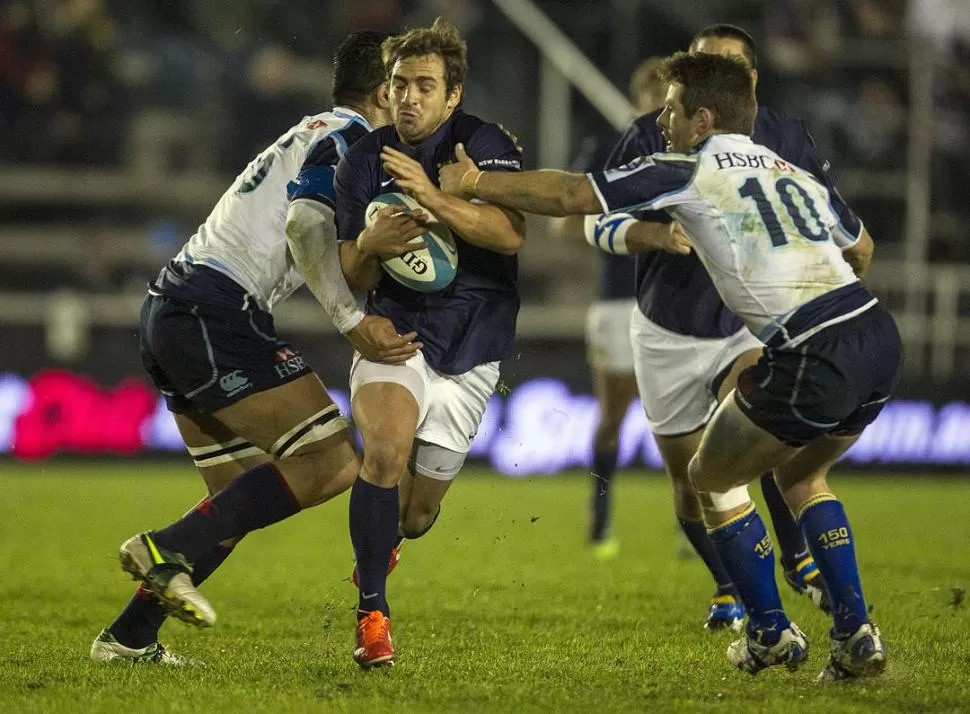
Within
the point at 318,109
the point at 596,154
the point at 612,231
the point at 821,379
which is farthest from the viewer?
the point at 318,109

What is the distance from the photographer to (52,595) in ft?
22.4

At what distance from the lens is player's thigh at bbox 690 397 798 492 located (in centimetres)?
473

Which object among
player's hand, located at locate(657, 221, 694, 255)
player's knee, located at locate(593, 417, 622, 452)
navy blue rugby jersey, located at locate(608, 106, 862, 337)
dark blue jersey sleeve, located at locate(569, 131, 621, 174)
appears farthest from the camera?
player's knee, located at locate(593, 417, 622, 452)

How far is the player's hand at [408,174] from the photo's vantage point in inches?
194

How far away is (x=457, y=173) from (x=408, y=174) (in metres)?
0.19

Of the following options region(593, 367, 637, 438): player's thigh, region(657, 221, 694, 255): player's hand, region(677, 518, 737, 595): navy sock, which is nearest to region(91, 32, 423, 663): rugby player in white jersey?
region(657, 221, 694, 255): player's hand

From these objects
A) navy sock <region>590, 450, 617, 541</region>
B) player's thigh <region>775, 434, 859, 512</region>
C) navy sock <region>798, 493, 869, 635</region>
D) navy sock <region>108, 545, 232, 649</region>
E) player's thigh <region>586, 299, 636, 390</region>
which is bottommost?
navy sock <region>590, 450, 617, 541</region>

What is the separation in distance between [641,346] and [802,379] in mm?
1507

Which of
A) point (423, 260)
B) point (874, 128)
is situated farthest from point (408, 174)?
point (874, 128)

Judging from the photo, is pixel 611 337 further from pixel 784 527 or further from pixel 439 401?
pixel 439 401

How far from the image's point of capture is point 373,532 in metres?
4.98

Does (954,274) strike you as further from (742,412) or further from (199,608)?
(199,608)

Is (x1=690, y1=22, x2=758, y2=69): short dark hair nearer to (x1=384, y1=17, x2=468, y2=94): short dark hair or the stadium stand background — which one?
(x1=384, y1=17, x2=468, y2=94): short dark hair

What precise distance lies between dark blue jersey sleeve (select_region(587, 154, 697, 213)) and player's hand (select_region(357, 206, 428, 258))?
69cm
